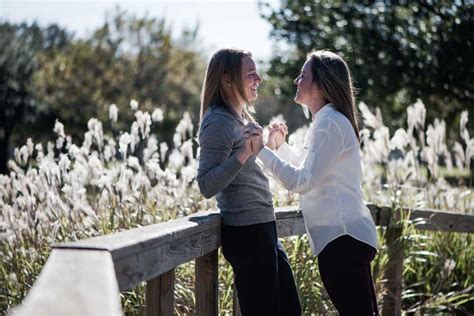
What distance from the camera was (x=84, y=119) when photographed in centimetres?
2867

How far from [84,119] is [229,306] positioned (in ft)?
81.8

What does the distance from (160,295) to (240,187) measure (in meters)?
0.64

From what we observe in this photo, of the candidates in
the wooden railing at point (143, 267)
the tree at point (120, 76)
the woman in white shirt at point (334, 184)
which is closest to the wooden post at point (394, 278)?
the wooden railing at point (143, 267)

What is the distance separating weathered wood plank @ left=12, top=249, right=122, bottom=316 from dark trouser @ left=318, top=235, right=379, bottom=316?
1.44 m

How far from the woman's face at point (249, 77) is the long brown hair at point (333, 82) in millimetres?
268

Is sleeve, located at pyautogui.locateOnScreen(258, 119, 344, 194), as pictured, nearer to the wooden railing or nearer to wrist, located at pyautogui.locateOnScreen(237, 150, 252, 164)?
wrist, located at pyautogui.locateOnScreen(237, 150, 252, 164)

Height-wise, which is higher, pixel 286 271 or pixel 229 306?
pixel 286 271

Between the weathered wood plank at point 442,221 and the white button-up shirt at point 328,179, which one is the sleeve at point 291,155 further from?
the weathered wood plank at point 442,221

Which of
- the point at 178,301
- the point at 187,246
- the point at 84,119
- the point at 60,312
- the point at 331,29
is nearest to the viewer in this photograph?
the point at 60,312

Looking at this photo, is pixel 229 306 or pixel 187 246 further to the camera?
pixel 229 306

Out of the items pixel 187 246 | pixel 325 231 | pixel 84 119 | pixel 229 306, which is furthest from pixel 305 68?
pixel 84 119

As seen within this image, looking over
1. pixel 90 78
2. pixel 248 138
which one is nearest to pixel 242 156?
pixel 248 138

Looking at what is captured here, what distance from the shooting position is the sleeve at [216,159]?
3.27 metres

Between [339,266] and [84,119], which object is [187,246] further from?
[84,119]
